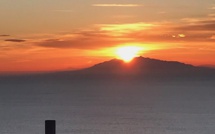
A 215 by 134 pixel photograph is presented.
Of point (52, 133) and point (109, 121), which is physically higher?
point (109, 121)

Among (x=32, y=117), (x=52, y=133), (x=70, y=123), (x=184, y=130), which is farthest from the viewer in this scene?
(x=32, y=117)

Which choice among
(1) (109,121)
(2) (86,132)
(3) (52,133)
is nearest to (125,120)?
(1) (109,121)

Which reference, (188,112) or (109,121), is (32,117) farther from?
(188,112)

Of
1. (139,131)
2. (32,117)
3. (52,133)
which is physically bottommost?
(52,133)

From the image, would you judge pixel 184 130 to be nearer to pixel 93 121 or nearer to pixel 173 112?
pixel 93 121

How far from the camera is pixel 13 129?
69.5 m

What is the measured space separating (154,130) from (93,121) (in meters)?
13.9

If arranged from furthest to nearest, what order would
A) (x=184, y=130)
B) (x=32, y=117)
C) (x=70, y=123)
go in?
(x=32, y=117) → (x=70, y=123) → (x=184, y=130)

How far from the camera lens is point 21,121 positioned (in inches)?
3201

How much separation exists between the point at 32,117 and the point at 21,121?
617 centimetres

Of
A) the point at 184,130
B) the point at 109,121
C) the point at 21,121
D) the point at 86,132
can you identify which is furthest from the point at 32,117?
the point at 184,130

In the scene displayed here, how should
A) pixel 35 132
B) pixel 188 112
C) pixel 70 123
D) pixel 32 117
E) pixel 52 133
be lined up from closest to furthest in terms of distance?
pixel 52 133
pixel 35 132
pixel 70 123
pixel 32 117
pixel 188 112

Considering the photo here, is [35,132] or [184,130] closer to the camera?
[35,132]

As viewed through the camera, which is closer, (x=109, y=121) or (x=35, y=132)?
(x=35, y=132)
